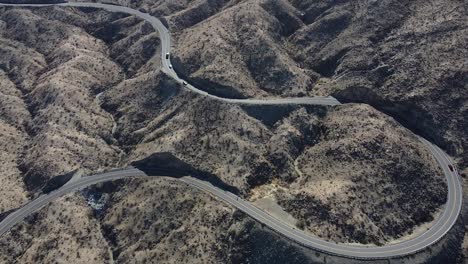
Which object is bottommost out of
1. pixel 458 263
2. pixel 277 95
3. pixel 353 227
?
pixel 458 263

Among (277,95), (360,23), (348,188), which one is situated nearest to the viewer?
(348,188)

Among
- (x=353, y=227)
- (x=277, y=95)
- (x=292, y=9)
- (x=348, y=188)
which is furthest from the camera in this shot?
(x=292, y=9)

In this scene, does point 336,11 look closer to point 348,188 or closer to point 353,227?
point 348,188

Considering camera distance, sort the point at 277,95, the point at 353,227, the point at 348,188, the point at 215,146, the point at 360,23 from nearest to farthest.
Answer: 1. the point at 353,227
2. the point at 348,188
3. the point at 215,146
4. the point at 277,95
5. the point at 360,23

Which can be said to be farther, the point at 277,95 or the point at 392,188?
the point at 277,95

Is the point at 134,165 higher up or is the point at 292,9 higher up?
the point at 292,9

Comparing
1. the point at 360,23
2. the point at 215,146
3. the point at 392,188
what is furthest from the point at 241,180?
the point at 360,23

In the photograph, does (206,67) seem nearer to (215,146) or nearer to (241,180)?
(215,146)

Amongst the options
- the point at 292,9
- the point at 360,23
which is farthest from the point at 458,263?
the point at 292,9

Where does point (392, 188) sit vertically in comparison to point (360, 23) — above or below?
below
